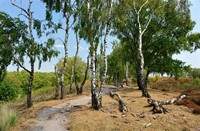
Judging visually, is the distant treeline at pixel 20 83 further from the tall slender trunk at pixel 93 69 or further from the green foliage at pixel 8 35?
the tall slender trunk at pixel 93 69

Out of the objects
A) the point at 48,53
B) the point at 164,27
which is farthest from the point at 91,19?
the point at 164,27

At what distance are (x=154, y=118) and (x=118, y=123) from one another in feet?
7.34

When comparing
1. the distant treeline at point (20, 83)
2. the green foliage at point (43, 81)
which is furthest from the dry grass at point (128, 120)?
the green foliage at point (43, 81)

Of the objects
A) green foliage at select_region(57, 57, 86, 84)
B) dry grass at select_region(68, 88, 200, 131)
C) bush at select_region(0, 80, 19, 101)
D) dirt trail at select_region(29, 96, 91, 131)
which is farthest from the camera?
green foliage at select_region(57, 57, 86, 84)

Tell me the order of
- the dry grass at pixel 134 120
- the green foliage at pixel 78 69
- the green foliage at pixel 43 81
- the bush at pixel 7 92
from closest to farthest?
the dry grass at pixel 134 120
the bush at pixel 7 92
the green foliage at pixel 78 69
the green foliage at pixel 43 81

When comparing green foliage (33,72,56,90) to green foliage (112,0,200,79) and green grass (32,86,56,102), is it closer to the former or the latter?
green grass (32,86,56,102)

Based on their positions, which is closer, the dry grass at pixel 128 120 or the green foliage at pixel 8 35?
the dry grass at pixel 128 120

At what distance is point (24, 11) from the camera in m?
25.2

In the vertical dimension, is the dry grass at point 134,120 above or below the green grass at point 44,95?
below

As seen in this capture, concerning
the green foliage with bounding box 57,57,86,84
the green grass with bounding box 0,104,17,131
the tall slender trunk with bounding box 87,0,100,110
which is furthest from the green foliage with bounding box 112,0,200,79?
the green foliage with bounding box 57,57,86,84

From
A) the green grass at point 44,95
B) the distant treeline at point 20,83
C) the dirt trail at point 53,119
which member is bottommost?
the dirt trail at point 53,119

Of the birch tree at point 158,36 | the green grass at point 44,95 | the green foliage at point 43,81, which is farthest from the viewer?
the green foliage at point 43,81

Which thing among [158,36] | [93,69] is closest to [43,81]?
[158,36]

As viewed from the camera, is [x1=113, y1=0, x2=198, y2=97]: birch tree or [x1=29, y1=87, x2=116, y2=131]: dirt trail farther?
[x1=113, y1=0, x2=198, y2=97]: birch tree
